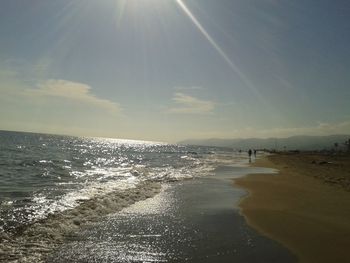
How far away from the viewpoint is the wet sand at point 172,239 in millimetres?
9047

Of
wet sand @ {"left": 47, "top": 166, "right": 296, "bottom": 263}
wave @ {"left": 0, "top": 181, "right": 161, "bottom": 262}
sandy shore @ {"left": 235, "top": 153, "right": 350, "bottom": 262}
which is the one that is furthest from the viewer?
sandy shore @ {"left": 235, "top": 153, "right": 350, "bottom": 262}

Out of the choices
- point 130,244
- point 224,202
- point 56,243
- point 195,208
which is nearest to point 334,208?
point 224,202

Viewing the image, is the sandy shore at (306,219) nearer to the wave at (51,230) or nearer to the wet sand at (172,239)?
the wet sand at (172,239)

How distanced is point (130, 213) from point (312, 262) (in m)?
7.85

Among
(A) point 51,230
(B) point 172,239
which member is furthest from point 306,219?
(A) point 51,230

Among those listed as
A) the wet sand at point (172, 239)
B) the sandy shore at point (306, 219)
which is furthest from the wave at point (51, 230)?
the sandy shore at point (306, 219)

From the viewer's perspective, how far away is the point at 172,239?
10633mm

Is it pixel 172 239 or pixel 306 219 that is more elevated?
pixel 306 219

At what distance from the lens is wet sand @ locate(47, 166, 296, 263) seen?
905 centimetres

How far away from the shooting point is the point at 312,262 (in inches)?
345

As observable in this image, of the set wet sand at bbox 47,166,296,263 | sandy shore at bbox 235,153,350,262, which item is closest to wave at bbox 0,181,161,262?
wet sand at bbox 47,166,296,263

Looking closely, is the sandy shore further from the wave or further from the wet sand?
the wave

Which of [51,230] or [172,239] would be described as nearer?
[172,239]

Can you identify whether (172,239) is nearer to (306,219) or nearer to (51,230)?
(51,230)
